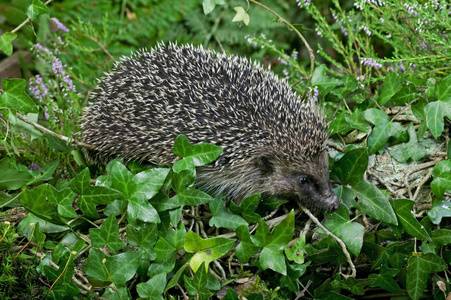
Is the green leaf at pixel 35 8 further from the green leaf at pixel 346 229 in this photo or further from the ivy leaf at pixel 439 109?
the ivy leaf at pixel 439 109

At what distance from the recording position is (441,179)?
348 centimetres

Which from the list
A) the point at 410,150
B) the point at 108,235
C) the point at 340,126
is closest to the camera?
the point at 108,235

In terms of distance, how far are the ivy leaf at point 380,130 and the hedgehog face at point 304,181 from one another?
15.4 inches

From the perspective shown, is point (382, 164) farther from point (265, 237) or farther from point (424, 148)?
point (265, 237)

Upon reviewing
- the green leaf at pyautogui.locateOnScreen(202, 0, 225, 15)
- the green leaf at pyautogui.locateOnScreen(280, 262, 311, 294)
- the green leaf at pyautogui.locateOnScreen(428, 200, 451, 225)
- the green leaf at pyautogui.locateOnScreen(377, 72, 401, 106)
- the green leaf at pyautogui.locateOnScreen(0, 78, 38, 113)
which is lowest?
the green leaf at pyautogui.locateOnScreen(280, 262, 311, 294)

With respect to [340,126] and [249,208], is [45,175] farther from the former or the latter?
[340,126]

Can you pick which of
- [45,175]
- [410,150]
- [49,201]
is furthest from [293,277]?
[45,175]

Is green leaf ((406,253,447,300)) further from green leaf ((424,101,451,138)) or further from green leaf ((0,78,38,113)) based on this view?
green leaf ((0,78,38,113))

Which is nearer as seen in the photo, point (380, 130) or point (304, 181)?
point (380, 130)

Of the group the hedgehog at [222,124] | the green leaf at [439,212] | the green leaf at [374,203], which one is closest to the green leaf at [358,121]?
the hedgehog at [222,124]

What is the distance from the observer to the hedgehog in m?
3.95

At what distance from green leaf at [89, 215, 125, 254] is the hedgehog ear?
144 centimetres

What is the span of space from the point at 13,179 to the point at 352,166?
8.63 ft

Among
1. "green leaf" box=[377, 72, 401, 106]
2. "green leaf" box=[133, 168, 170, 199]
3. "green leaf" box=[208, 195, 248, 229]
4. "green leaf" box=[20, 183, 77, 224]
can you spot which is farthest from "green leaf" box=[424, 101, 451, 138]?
"green leaf" box=[20, 183, 77, 224]
